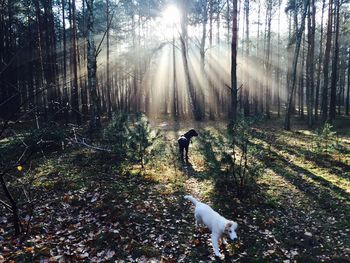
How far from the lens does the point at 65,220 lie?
711 cm

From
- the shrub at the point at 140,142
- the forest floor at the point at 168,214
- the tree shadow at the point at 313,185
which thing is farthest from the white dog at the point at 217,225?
the shrub at the point at 140,142

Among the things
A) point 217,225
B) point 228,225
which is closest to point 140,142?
point 217,225

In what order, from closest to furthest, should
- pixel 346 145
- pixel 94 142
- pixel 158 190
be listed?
pixel 158 190, pixel 94 142, pixel 346 145

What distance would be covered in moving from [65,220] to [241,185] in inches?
196

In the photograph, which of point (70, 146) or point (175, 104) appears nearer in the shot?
point (70, 146)

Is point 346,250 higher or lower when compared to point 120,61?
lower

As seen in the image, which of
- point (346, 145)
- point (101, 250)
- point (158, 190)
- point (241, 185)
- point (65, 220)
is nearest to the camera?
point (101, 250)

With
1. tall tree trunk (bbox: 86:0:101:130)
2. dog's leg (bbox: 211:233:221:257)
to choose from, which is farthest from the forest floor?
tall tree trunk (bbox: 86:0:101:130)

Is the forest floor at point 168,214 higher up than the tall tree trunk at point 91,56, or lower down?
lower down

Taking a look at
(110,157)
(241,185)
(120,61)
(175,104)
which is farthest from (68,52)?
(241,185)

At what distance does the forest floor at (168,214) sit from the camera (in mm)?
5801

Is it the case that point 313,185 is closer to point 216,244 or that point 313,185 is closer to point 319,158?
point 319,158

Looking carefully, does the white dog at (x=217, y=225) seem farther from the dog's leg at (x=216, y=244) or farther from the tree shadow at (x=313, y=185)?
the tree shadow at (x=313, y=185)

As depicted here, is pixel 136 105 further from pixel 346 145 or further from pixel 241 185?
pixel 241 185
